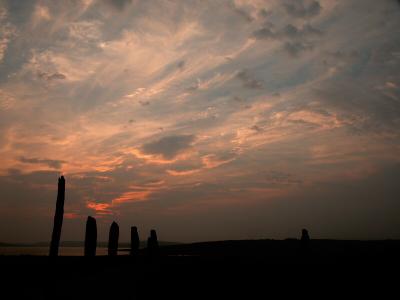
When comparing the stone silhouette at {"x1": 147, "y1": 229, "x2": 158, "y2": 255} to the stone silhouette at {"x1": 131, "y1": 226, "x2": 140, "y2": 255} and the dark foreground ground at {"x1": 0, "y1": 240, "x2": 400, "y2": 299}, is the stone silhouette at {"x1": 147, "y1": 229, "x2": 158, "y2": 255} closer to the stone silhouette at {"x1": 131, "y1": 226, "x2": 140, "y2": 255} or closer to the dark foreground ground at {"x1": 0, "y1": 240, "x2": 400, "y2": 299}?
the stone silhouette at {"x1": 131, "y1": 226, "x2": 140, "y2": 255}

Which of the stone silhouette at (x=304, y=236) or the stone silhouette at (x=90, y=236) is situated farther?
the stone silhouette at (x=304, y=236)

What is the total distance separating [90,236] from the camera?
1933 centimetres

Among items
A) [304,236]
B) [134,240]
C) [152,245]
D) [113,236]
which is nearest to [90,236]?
[113,236]

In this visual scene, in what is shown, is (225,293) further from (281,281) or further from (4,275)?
(4,275)

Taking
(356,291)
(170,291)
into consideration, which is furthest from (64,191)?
(356,291)

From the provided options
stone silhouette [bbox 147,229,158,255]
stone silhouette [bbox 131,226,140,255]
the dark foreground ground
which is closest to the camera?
the dark foreground ground

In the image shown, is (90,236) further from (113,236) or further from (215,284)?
(215,284)

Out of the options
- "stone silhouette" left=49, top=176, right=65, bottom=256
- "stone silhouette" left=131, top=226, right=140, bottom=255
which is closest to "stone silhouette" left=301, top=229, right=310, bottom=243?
"stone silhouette" left=131, top=226, right=140, bottom=255

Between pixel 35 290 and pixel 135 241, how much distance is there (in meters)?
14.7

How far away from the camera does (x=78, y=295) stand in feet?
32.5

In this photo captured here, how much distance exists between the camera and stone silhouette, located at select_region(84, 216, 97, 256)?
19219 millimetres

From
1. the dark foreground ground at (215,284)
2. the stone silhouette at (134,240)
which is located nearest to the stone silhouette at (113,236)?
the stone silhouette at (134,240)

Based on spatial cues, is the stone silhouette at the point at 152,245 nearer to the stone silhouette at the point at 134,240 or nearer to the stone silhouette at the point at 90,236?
the stone silhouette at the point at 134,240

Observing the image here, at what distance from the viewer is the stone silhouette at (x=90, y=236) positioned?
1922 cm
